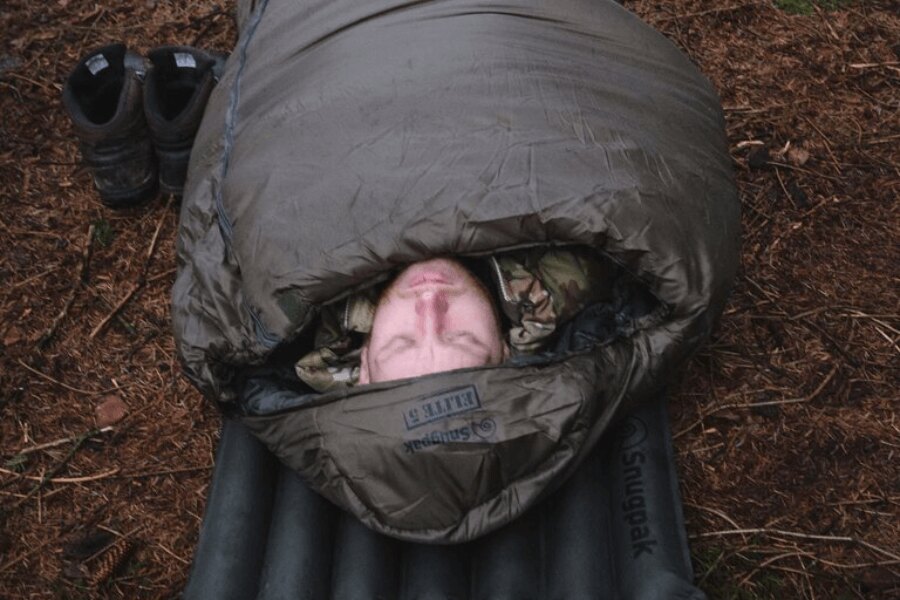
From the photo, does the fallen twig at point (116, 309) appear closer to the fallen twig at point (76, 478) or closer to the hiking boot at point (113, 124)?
the hiking boot at point (113, 124)

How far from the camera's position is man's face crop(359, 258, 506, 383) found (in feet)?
7.09

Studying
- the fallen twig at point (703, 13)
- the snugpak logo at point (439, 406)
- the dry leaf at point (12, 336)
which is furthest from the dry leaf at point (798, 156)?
the dry leaf at point (12, 336)

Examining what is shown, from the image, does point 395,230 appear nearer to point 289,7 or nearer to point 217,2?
point 289,7

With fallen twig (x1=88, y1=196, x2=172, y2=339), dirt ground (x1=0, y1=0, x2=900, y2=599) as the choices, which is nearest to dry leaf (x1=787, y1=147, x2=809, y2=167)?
dirt ground (x1=0, y1=0, x2=900, y2=599)

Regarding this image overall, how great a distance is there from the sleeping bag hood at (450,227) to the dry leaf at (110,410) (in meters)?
0.56

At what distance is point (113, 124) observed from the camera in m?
3.12

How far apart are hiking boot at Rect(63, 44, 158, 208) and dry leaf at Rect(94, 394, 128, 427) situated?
0.74 m

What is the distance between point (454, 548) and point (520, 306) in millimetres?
586

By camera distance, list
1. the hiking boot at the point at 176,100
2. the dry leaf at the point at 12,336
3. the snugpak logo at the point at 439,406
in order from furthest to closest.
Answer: the hiking boot at the point at 176,100 < the dry leaf at the point at 12,336 < the snugpak logo at the point at 439,406

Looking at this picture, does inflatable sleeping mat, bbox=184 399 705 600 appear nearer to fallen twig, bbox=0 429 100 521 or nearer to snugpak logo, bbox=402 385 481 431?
snugpak logo, bbox=402 385 481 431

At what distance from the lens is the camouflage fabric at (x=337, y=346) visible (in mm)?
2311

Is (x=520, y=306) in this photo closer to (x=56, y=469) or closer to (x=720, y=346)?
(x=720, y=346)

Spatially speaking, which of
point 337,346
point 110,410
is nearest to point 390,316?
point 337,346

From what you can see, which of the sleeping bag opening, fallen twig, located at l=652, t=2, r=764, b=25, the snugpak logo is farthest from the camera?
fallen twig, located at l=652, t=2, r=764, b=25
